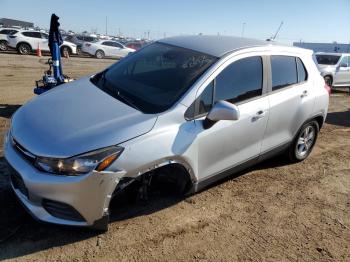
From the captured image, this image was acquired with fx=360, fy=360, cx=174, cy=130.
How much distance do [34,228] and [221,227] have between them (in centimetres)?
185

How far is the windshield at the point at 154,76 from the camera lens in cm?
359

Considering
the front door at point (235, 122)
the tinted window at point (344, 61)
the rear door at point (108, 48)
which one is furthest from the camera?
the rear door at point (108, 48)

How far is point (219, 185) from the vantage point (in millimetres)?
4602

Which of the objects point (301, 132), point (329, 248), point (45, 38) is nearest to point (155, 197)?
point (329, 248)

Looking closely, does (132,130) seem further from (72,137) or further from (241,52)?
(241,52)

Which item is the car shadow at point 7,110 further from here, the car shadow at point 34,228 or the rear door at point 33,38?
the rear door at point 33,38

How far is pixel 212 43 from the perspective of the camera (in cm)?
432

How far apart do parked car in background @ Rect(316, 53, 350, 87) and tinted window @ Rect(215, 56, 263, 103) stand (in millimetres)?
10632

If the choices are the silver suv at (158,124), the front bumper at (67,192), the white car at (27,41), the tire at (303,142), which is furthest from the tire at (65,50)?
the front bumper at (67,192)

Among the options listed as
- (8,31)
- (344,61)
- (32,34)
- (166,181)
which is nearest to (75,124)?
(166,181)

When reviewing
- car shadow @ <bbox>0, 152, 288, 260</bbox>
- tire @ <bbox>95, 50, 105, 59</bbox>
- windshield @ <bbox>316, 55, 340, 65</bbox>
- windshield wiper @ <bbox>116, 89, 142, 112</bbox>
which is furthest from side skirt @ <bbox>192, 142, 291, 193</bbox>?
tire @ <bbox>95, 50, 105, 59</bbox>

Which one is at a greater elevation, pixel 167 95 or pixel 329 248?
pixel 167 95

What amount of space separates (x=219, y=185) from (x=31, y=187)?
2.42m

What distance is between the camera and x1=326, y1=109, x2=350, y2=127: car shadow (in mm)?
8548
